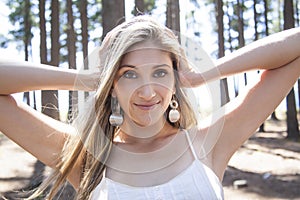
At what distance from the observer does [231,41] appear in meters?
20.7

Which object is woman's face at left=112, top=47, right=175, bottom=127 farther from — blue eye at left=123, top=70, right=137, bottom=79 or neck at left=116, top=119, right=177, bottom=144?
neck at left=116, top=119, right=177, bottom=144

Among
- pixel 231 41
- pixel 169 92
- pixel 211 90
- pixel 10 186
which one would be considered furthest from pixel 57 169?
pixel 231 41

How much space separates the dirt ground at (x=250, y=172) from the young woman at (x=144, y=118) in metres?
3.67

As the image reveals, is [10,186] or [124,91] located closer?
[124,91]

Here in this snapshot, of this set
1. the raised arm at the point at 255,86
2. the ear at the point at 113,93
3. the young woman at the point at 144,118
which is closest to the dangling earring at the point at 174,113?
the young woman at the point at 144,118

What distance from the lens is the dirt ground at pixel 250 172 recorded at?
20.6 feet

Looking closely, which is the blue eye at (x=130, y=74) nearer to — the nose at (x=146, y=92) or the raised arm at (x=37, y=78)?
the nose at (x=146, y=92)

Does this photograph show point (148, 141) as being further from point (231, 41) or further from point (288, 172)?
point (231, 41)

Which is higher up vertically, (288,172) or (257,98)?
(257,98)

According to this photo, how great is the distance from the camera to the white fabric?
1.33 m

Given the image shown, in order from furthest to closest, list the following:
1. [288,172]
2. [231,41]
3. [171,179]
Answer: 1. [231,41]
2. [288,172]
3. [171,179]

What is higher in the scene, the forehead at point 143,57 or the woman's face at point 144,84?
the forehead at point 143,57

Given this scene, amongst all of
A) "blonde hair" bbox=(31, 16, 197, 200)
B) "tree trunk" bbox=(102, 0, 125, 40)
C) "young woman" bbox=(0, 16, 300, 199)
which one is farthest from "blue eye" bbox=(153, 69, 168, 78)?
"tree trunk" bbox=(102, 0, 125, 40)

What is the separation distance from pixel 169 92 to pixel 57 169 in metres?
0.56
